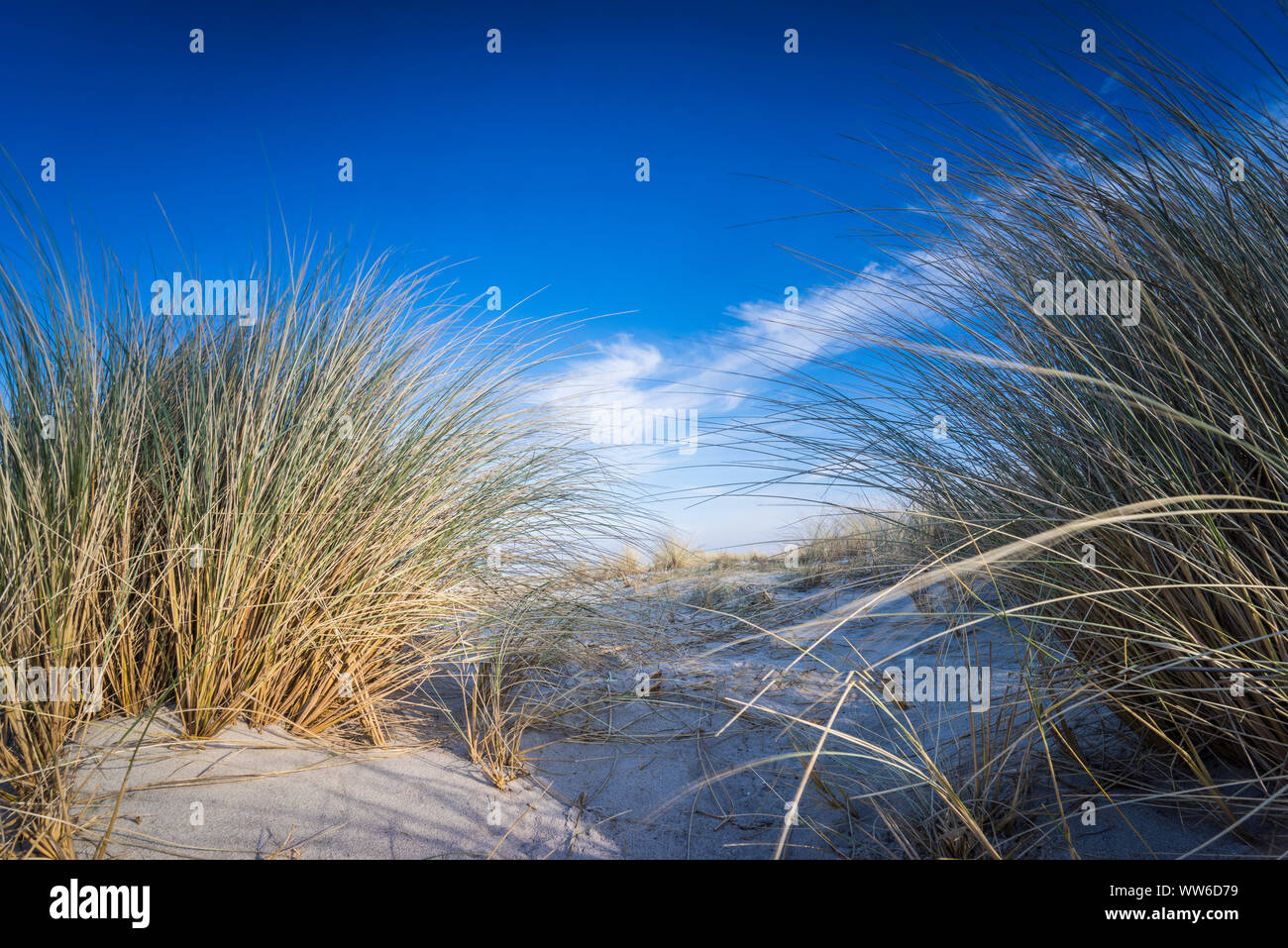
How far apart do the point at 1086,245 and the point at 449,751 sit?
8.42ft

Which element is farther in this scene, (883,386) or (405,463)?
(405,463)

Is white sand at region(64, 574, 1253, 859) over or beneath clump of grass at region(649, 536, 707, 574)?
beneath

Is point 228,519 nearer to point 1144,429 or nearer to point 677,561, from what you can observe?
point 1144,429

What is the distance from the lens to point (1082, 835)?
156 centimetres

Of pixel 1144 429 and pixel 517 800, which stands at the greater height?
pixel 1144 429

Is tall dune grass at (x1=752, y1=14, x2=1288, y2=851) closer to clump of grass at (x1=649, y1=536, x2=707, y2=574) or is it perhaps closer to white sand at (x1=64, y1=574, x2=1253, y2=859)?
white sand at (x1=64, y1=574, x2=1253, y2=859)

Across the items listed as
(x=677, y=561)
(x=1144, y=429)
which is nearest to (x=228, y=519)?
(x=1144, y=429)

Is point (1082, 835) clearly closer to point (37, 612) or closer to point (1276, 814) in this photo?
point (1276, 814)

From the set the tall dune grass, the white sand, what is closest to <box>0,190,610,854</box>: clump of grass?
the white sand

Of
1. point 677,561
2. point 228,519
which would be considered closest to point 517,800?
point 228,519

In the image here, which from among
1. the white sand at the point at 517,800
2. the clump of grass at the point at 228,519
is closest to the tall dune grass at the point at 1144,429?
the white sand at the point at 517,800

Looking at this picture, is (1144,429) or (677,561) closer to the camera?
(1144,429)

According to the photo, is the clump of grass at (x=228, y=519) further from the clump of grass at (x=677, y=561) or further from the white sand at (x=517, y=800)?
the clump of grass at (x=677, y=561)
